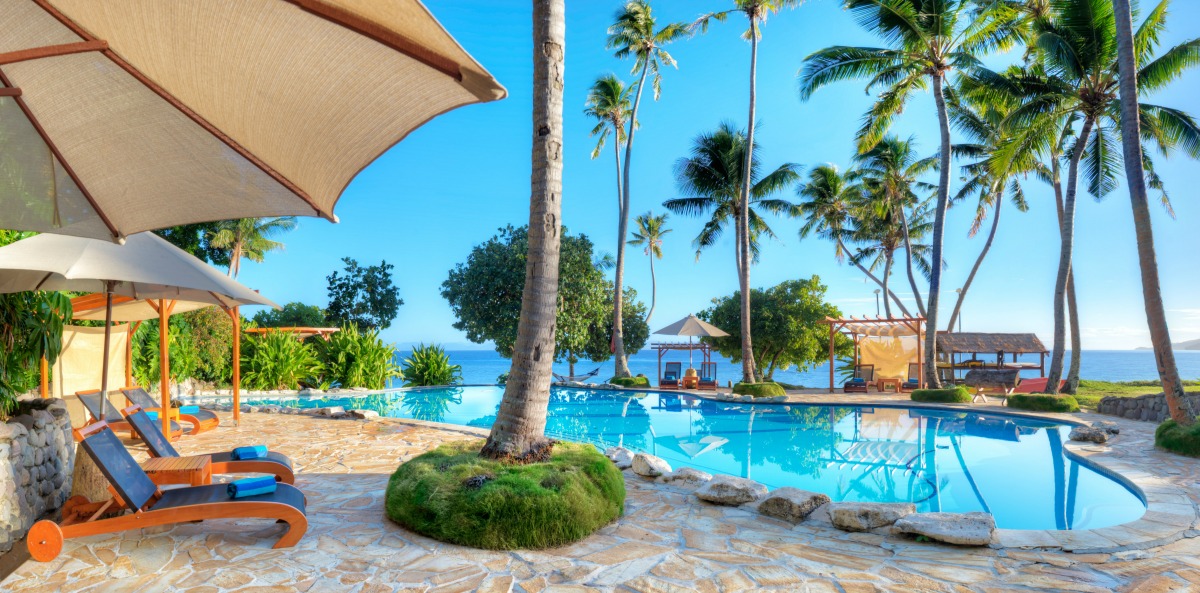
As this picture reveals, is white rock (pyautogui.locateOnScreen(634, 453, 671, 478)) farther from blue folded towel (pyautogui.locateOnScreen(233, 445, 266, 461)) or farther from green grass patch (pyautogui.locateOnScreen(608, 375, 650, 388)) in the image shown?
green grass patch (pyautogui.locateOnScreen(608, 375, 650, 388))

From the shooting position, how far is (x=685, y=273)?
85.9 m

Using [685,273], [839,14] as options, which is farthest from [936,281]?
[685,273]

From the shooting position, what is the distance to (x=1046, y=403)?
41.0 feet

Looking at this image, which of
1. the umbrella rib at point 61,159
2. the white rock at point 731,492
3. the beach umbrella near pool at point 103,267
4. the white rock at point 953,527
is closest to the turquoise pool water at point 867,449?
the white rock at point 953,527

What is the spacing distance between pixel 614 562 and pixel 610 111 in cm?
2122

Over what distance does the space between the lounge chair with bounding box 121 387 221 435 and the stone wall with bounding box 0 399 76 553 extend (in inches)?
141

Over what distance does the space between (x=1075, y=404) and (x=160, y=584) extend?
1525 centimetres

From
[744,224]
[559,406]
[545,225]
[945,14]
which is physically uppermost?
[945,14]

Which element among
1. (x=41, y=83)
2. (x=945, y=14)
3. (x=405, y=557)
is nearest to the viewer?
(x=41, y=83)

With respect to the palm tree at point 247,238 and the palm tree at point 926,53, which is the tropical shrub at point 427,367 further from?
the palm tree at point 926,53

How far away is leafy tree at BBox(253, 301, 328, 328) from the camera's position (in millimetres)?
24625

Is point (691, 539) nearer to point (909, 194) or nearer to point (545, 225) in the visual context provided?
point (545, 225)

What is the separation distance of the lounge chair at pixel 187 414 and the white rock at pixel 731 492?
7604 mm

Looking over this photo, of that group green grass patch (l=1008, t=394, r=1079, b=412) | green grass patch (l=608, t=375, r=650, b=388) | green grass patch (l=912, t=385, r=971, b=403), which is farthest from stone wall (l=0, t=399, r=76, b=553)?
green grass patch (l=608, t=375, r=650, b=388)
